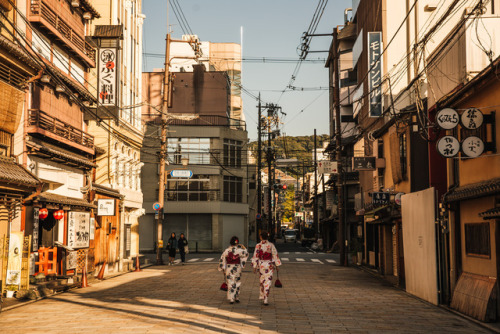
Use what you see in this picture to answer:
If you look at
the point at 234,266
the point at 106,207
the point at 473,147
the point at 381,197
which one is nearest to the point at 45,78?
the point at 106,207

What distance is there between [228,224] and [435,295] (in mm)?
43194

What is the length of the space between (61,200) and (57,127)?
2923 mm

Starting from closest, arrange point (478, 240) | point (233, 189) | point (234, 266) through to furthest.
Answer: point (478, 240), point (234, 266), point (233, 189)

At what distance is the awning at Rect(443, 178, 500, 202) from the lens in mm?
12869

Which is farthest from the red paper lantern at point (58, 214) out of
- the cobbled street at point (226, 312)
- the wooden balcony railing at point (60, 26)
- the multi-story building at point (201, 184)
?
the multi-story building at point (201, 184)

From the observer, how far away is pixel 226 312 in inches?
575

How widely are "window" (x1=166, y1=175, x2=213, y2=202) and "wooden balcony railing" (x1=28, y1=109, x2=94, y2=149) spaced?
2988cm

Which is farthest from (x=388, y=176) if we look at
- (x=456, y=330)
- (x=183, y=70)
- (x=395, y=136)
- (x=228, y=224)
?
(x=183, y=70)

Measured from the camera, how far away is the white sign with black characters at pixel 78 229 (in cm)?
2448

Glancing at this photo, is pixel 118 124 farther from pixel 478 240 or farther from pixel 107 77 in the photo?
pixel 478 240

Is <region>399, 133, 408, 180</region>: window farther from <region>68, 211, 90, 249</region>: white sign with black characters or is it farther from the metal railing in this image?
the metal railing

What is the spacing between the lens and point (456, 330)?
12.5 meters

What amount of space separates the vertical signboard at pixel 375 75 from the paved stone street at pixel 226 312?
13969 mm

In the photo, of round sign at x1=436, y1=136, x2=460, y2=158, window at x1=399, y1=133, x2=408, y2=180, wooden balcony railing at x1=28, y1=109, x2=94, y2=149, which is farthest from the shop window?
wooden balcony railing at x1=28, y1=109, x2=94, y2=149
